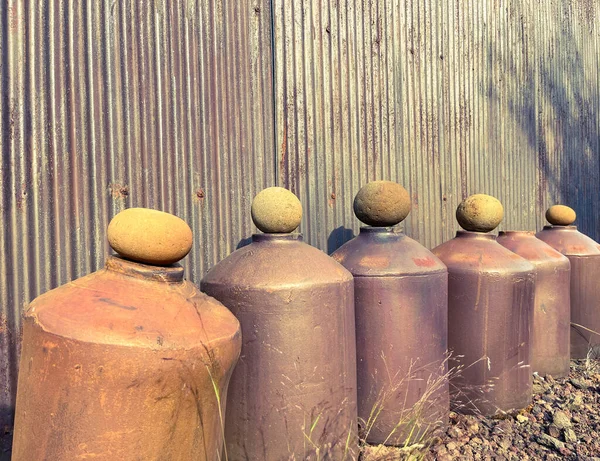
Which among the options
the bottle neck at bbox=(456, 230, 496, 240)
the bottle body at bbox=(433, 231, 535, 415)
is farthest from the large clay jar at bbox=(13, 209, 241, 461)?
the bottle neck at bbox=(456, 230, 496, 240)

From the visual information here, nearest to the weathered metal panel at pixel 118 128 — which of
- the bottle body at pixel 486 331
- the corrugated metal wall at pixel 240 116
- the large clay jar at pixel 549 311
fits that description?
the corrugated metal wall at pixel 240 116

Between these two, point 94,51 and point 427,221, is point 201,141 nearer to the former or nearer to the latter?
point 94,51

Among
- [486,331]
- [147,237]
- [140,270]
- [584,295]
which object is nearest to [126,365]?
[140,270]

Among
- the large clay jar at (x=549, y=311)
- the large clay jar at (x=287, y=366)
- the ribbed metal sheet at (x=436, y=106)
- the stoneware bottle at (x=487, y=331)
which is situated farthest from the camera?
the large clay jar at (x=549, y=311)

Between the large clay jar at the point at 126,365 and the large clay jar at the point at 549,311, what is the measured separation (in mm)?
3800

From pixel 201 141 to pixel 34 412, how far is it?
8.35 feet

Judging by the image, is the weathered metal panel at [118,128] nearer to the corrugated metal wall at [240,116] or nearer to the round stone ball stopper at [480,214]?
the corrugated metal wall at [240,116]

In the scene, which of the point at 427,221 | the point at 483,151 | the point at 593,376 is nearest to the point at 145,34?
the point at 427,221

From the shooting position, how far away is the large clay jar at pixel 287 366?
2941mm

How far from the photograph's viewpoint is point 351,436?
3.15m

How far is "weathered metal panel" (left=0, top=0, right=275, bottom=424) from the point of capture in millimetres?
3223

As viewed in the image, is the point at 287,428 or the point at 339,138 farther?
the point at 339,138

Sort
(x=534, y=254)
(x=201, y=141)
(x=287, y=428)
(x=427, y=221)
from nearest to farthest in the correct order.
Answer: (x=287, y=428) → (x=201, y=141) → (x=534, y=254) → (x=427, y=221)

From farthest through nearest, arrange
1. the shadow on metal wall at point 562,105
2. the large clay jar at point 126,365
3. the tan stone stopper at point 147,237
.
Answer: the shadow on metal wall at point 562,105 < the tan stone stopper at point 147,237 < the large clay jar at point 126,365
